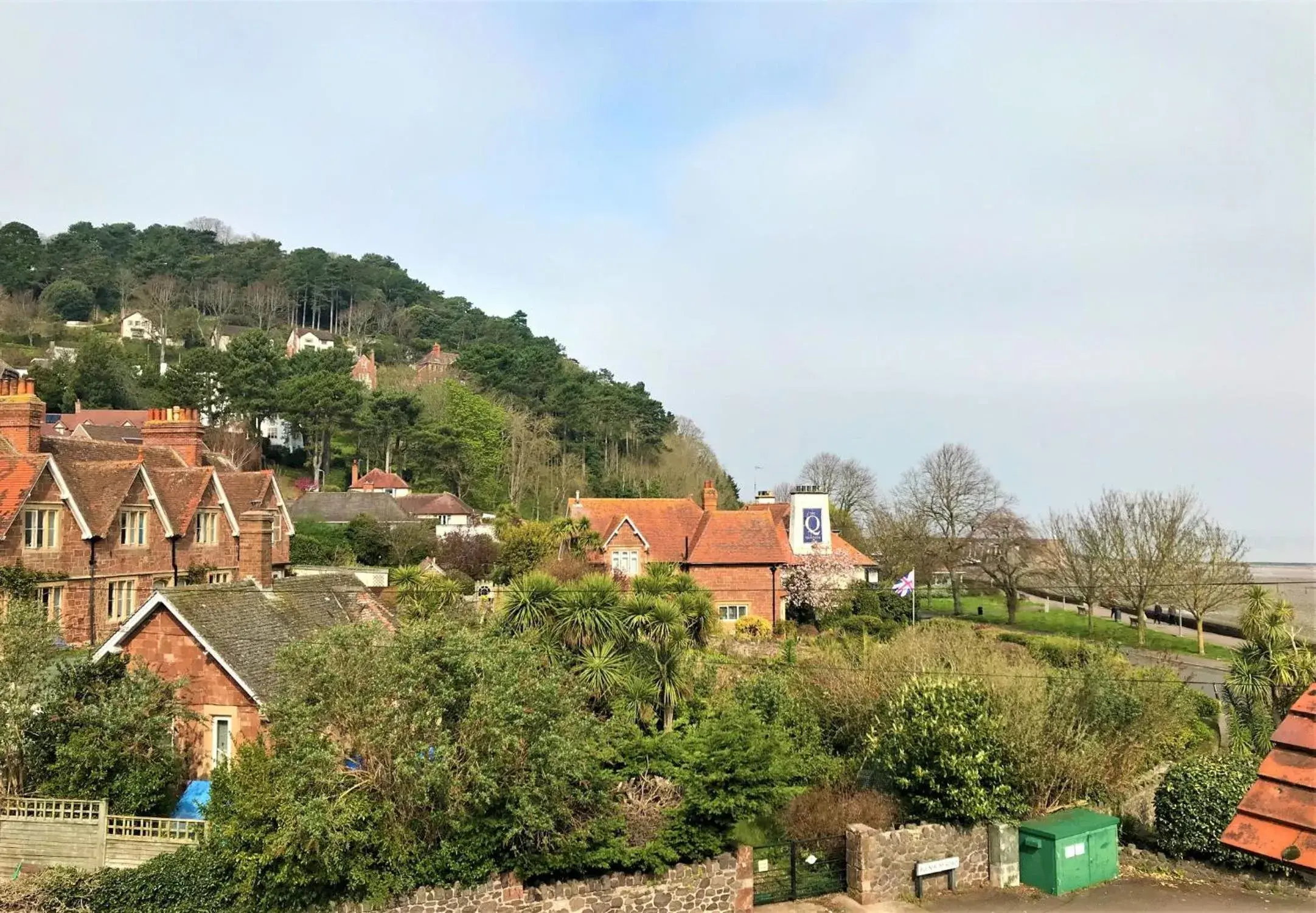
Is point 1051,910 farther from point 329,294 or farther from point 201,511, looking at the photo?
point 329,294

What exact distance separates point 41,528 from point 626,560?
26.6 metres

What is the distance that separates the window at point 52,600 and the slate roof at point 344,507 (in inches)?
1243

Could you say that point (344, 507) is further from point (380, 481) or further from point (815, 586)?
point (815, 586)

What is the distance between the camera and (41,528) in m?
25.6

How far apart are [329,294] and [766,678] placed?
127m

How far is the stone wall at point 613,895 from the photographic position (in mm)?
14617

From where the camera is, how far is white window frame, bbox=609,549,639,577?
46.2 metres

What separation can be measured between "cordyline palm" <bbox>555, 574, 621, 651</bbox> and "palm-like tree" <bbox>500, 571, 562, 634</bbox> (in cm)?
32

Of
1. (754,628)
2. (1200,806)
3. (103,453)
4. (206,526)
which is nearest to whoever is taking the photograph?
(1200,806)

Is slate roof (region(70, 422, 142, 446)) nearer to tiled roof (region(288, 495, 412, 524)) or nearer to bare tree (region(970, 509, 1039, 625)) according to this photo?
tiled roof (region(288, 495, 412, 524))

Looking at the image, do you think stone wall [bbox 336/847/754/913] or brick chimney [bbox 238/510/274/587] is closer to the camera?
stone wall [bbox 336/847/754/913]

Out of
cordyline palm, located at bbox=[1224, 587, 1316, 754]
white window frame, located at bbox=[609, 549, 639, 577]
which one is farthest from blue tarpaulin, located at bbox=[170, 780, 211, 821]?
white window frame, located at bbox=[609, 549, 639, 577]

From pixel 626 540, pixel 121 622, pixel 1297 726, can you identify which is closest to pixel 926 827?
pixel 1297 726

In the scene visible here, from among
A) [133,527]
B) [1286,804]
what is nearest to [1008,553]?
[133,527]
